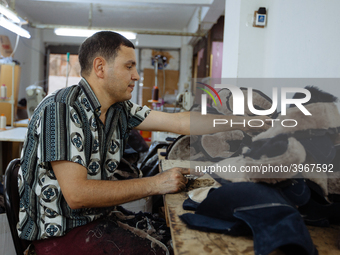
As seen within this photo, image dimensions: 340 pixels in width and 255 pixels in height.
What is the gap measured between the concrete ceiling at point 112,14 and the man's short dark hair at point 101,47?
15.2 feet

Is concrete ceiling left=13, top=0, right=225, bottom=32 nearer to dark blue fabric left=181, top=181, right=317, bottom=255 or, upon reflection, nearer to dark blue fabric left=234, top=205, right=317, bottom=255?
dark blue fabric left=181, top=181, right=317, bottom=255

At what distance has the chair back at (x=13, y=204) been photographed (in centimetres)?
116

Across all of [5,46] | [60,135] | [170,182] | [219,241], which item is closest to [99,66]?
[60,135]

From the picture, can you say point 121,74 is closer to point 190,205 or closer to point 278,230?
point 190,205

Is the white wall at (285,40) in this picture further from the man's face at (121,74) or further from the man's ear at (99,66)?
the man's ear at (99,66)

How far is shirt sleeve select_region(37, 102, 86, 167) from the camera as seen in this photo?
1.04m

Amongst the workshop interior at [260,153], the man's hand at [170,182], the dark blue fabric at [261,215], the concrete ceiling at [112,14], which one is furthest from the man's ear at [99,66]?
the concrete ceiling at [112,14]

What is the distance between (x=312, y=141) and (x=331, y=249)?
0.32 metres

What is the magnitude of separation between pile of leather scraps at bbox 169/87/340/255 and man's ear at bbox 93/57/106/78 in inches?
26.8

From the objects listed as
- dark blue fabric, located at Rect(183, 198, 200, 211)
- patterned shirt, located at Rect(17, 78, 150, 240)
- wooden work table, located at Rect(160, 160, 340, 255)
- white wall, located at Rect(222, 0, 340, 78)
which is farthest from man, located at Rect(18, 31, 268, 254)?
white wall, located at Rect(222, 0, 340, 78)

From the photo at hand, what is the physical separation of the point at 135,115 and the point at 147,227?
612 millimetres

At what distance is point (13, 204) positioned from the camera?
119cm

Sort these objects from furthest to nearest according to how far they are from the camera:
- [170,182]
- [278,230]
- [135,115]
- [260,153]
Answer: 1. [135,115]
2. [170,182]
3. [260,153]
4. [278,230]

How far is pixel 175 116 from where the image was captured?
5.58 ft
